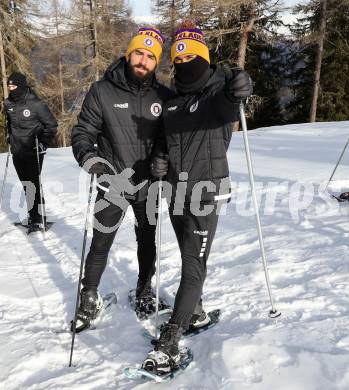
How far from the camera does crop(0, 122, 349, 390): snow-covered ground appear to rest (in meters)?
2.70

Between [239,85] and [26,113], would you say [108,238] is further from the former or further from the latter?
[26,113]

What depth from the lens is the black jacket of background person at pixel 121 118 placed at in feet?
10.5

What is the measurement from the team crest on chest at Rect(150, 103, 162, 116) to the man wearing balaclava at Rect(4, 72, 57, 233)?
339 centimetres

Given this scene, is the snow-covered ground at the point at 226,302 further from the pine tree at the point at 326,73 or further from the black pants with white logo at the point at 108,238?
the pine tree at the point at 326,73

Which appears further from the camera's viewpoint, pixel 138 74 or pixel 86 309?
pixel 86 309

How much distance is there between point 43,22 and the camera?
24.1m

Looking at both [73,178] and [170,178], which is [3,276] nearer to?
[170,178]

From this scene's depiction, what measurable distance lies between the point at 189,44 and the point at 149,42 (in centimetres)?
51

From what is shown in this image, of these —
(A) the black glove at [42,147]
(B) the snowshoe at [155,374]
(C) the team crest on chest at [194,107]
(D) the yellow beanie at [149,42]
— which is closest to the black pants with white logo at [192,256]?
(B) the snowshoe at [155,374]

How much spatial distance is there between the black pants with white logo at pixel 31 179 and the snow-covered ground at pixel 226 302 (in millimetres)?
387

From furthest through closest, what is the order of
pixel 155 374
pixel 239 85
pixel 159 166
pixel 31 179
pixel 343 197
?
pixel 31 179 < pixel 343 197 < pixel 159 166 < pixel 155 374 < pixel 239 85

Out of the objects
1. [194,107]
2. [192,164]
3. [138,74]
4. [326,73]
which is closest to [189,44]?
[194,107]

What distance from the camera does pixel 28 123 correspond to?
6.20m

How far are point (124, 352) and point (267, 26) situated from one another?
74.4 ft
